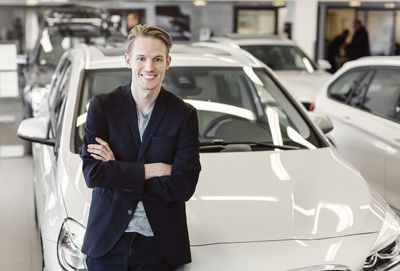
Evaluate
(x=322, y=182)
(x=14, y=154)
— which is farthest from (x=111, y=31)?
(x=322, y=182)

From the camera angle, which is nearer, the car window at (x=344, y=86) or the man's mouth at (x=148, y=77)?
the man's mouth at (x=148, y=77)

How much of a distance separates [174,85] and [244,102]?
508 mm

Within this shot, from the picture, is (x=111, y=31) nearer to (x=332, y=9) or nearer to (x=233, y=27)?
(x=233, y=27)

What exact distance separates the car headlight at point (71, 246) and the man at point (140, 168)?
232 mm

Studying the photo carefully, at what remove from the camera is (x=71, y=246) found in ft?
9.21

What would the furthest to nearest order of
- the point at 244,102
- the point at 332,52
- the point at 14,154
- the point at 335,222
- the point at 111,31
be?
the point at 332,52, the point at 111,31, the point at 14,154, the point at 244,102, the point at 335,222

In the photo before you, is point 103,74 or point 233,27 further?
point 233,27

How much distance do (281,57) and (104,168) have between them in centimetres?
816

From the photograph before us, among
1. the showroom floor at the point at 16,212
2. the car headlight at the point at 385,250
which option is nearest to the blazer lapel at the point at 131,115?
the car headlight at the point at 385,250

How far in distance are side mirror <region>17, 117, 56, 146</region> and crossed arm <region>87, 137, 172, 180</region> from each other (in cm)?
138

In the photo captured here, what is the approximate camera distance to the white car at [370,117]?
502 cm

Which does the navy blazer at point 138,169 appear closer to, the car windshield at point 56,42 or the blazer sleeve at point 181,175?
the blazer sleeve at point 181,175

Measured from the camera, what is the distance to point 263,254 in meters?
2.74

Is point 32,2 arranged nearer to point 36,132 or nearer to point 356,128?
point 356,128
